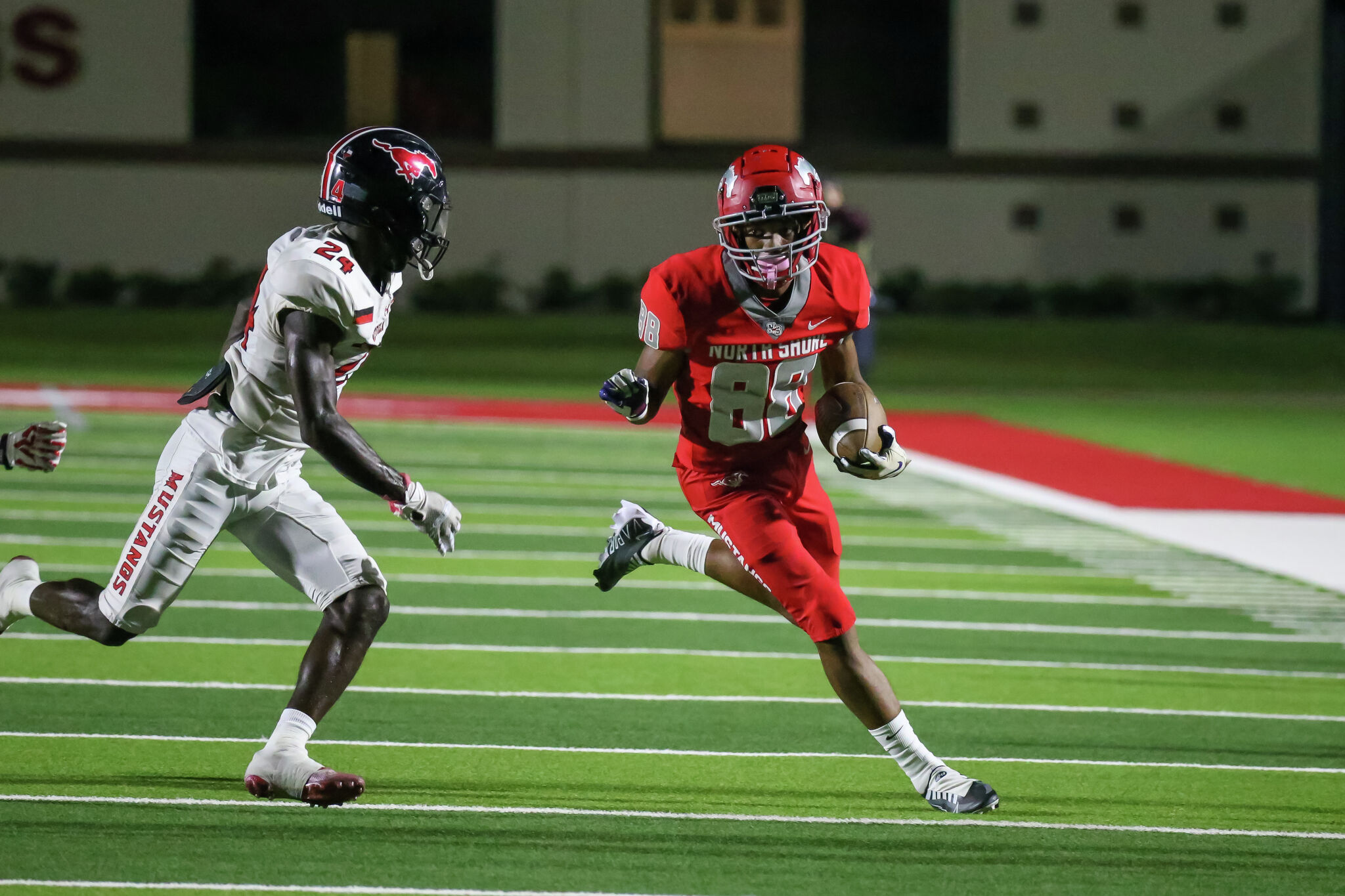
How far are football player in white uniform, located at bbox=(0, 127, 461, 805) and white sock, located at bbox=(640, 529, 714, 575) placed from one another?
1.07 meters

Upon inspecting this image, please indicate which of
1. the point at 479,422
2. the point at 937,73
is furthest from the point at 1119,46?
the point at 479,422

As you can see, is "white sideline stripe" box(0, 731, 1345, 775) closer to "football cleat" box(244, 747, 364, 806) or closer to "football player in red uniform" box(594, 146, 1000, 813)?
"football player in red uniform" box(594, 146, 1000, 813)

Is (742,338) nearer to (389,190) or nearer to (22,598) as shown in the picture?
(389,190)

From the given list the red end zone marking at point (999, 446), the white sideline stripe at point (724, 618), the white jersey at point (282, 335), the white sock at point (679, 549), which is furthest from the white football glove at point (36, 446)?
the red end zone marking at point (999, 446)

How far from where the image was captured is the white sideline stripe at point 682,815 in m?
4.22

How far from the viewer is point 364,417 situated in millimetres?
15430

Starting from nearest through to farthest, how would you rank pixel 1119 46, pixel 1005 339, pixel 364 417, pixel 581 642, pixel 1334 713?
pixel 1334 713 → pixel 581 642 → pixel 364 417 → pixel 1005 339 → pixel 1119 46

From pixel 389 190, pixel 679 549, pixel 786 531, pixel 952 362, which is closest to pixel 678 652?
pixel 679 549

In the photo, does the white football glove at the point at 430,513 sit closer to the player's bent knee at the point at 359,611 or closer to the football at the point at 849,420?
the player's bent knee at the point at 359,611

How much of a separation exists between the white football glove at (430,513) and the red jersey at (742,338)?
2.57 ft

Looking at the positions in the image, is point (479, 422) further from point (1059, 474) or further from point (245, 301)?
point (245, 301)

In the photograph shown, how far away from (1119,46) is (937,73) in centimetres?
292

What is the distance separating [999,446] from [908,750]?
1022 centimetres

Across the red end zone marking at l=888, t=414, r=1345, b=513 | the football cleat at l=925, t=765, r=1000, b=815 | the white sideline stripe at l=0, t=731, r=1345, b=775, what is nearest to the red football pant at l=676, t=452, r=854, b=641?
the football cleat at l=925, t=765, r=1000, b=815
